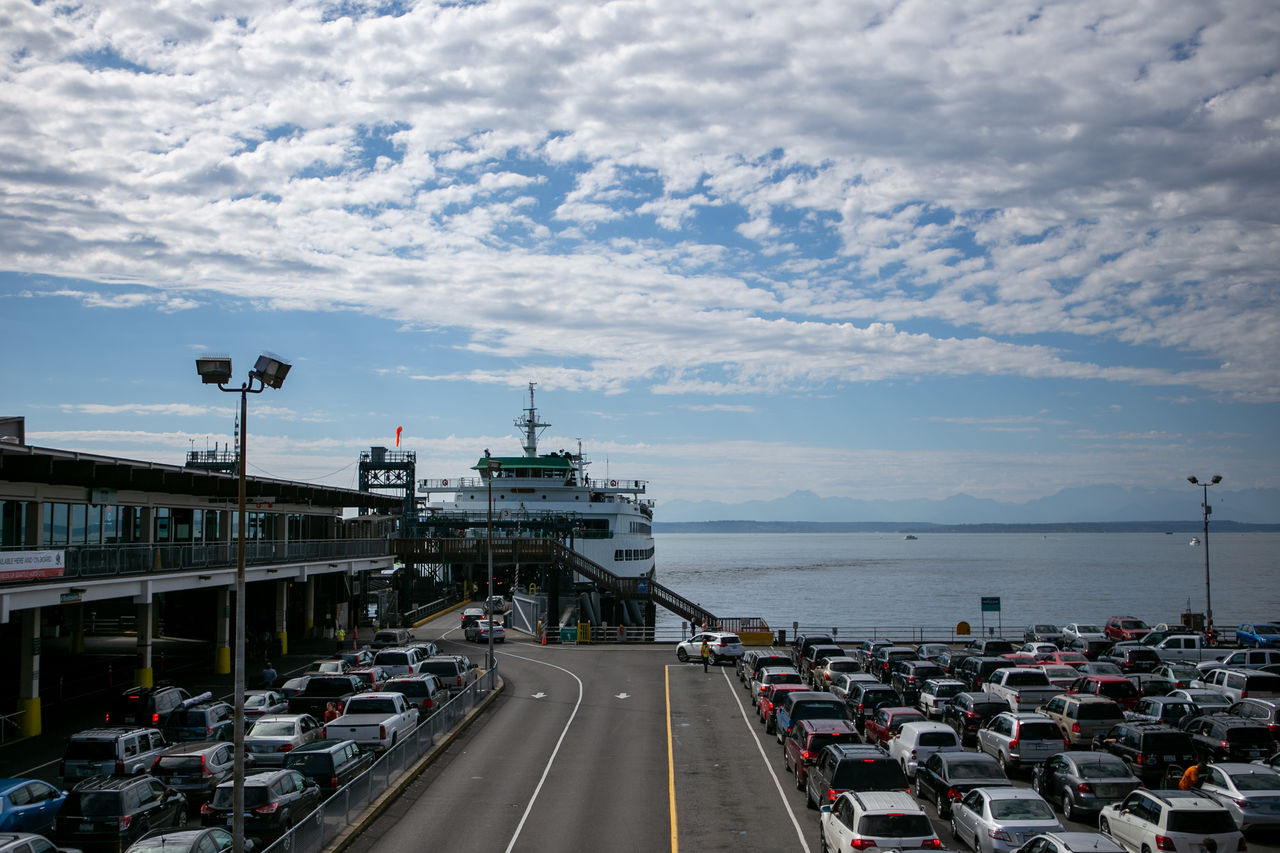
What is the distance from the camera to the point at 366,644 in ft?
169

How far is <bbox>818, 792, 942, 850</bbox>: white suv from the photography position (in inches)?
623

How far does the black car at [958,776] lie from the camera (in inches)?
781

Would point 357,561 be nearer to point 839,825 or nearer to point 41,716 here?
point 41,716

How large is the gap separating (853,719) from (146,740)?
1835 cm

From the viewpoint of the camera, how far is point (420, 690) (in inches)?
1220

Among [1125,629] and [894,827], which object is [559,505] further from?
[894,827]

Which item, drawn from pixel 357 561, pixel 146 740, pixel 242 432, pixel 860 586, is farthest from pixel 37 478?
pixel 860 586

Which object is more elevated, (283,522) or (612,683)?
(283,522)

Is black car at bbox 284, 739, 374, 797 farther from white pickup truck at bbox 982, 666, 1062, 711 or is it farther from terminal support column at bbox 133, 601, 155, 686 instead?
white pickup truck at bbox 982, 666, 1062, 711

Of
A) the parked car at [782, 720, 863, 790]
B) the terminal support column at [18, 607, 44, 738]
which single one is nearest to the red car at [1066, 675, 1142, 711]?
the parked car at [782, 720, 863, 790]

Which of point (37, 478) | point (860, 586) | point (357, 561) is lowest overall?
point (860, 586)

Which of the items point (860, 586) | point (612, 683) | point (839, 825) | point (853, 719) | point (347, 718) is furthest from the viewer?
point (860, 586)

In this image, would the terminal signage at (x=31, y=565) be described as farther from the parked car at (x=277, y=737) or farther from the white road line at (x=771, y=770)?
the white road line at (x=771, y=770)

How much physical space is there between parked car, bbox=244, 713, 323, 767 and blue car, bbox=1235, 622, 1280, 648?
37.3 metres
